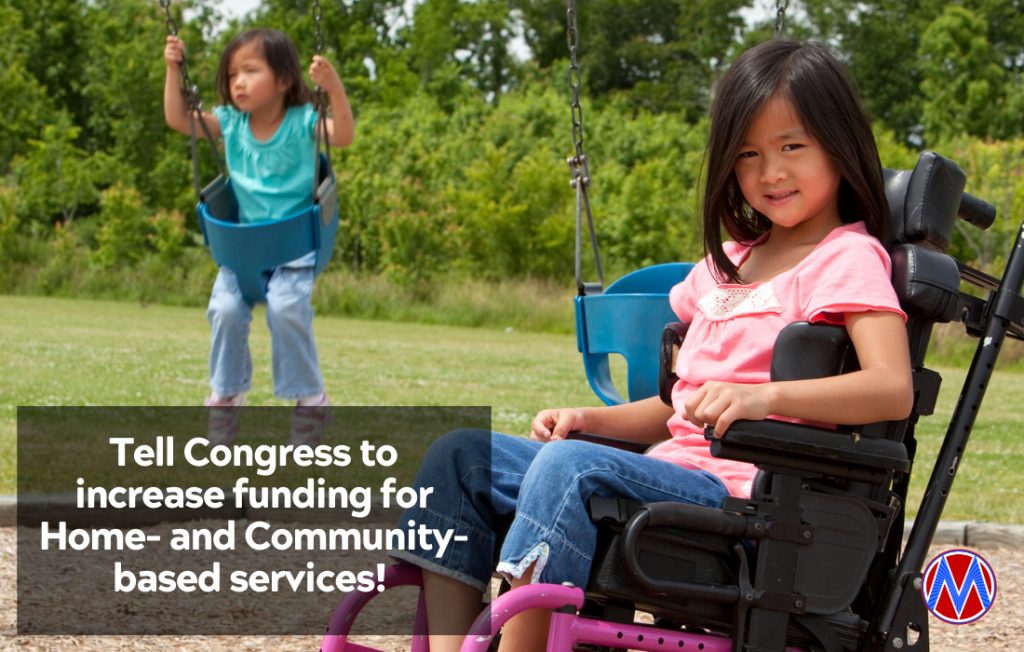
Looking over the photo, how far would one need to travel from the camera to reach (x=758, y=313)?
1926mm

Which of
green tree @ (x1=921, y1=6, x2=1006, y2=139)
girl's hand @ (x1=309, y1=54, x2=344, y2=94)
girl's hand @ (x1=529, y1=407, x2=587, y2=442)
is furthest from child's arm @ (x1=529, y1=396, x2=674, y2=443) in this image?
green tree @ (x1=921, y1=6, x2=1006, y2=139)

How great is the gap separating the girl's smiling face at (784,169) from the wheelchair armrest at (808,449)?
0.48 m

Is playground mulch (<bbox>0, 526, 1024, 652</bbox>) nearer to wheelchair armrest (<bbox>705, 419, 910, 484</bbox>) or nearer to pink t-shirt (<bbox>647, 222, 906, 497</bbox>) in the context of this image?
pink t-shirt (<bbox>647, 222, 906, 497</bbox>)

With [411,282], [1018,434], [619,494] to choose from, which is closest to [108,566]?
[619,494]

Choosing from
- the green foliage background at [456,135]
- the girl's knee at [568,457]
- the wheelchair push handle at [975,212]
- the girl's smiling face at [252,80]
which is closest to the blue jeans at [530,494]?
the girl's knee at [568,457]

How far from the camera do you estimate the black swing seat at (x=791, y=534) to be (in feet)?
5.31

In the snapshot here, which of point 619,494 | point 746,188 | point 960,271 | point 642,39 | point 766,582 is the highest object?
point 642,39

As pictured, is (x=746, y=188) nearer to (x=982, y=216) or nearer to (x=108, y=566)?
(x=982, y=216)

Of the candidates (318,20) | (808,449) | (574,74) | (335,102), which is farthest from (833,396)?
(335,102)

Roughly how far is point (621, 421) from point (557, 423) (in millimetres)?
159

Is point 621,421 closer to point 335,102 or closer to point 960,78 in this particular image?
point 335,102

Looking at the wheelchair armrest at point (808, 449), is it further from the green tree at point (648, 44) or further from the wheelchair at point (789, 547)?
the green tree at point (648, 44)

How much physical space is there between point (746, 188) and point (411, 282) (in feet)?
50.0

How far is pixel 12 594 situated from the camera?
9.34ft
